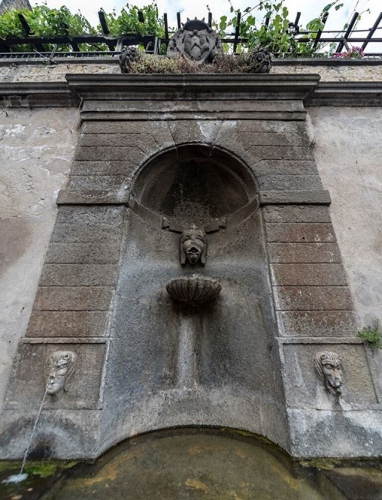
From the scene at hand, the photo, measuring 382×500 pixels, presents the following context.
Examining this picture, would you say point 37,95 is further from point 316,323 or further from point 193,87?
point 316,323

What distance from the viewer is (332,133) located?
4207mm

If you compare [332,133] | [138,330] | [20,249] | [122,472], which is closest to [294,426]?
[122,472]

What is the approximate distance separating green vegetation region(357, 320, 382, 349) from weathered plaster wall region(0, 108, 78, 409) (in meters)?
3.34

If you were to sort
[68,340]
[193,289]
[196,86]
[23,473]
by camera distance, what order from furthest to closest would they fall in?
[196,86] → [193,289] → [68,340] → [23,473]

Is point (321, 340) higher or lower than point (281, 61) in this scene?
lower

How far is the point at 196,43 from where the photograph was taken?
4.92 metres

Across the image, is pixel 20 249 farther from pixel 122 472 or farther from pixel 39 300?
pixel 122 472

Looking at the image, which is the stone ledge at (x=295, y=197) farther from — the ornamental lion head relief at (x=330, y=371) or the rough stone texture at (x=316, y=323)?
the ornamental lion head relief at (x=330, y=371)

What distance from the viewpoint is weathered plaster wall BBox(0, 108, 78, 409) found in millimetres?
3066

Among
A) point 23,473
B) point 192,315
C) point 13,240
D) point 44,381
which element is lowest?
point 23,473

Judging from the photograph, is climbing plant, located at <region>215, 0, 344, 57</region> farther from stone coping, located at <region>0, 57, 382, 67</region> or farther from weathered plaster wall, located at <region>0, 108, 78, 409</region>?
weathered plaster wall, located at <region>0, 108, 78, 409</region>

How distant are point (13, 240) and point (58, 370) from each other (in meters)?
1.73

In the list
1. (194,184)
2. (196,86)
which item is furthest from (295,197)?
(196,86)

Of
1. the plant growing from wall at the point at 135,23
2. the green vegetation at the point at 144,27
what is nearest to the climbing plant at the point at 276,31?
the green vegetation at the point at 144,27
